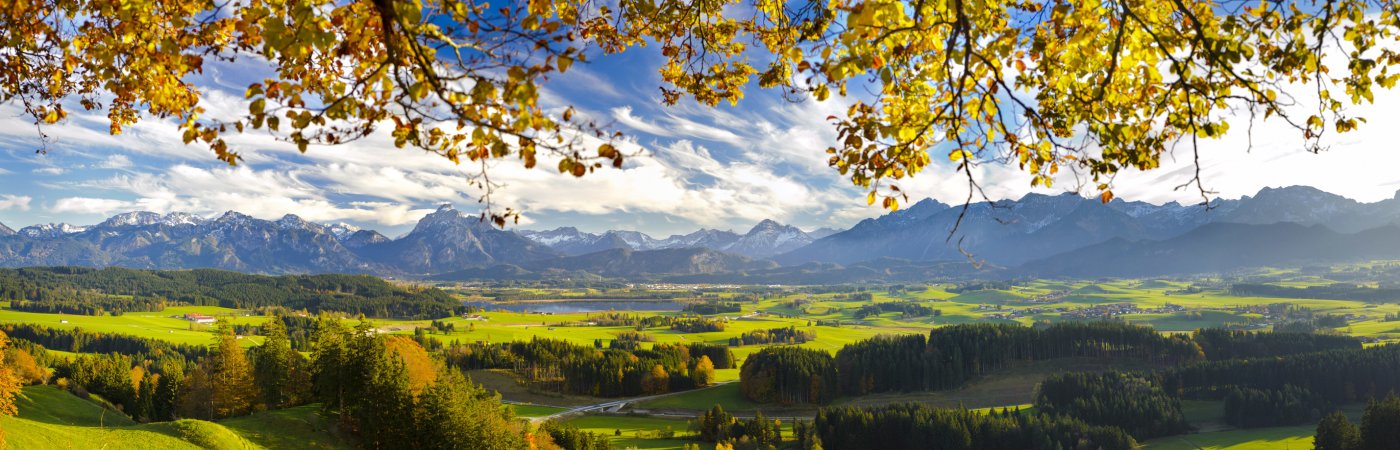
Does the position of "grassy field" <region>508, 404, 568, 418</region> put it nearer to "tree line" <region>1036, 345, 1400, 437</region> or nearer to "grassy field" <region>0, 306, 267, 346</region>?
"tree line" <region>1036, 345, 1400, 437</region>

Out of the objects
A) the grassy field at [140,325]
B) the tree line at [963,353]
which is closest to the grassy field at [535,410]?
the tree line at [963,353]

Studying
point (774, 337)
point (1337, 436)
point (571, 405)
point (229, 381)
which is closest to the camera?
point (229, 381)

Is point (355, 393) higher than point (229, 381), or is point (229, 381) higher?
point (355, 393)

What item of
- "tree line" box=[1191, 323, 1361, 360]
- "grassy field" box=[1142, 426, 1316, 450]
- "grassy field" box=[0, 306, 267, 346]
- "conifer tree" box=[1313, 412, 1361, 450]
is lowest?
"grassy field" box=[1142, 426, 1316, 450]

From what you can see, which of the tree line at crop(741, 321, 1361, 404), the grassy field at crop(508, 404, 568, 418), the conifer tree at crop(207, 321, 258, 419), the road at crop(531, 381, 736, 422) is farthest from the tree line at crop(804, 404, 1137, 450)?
the conifer tree at crop(207, 321, 258, 419)

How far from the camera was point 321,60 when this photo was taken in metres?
5.70

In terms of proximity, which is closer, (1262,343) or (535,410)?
(535,410)

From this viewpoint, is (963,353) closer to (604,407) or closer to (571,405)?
(604,407)

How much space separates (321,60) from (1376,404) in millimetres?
95078

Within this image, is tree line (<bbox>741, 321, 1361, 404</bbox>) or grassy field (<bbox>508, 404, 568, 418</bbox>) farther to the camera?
tree line (<bbox>741, 321, 1361, 404</bbox>)

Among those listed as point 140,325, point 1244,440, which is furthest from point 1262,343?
point 140,325

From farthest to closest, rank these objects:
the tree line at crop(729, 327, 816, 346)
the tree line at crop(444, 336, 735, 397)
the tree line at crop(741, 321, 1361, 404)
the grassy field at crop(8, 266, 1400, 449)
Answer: the tree line at crop(729, 327, 816, 346) < the tree line at crop(444, 336, 735, 397) < the tree line at crop(741, 321, 1361, 404) < the grassy field at crop(8, 266, 1400, 449)

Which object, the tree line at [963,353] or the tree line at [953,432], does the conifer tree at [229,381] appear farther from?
the tree line at [963,353]

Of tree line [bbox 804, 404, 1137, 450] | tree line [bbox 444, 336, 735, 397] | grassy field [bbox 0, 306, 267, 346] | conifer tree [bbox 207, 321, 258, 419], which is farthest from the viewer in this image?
grassy field [bbox 0, 306, 267, 346]
